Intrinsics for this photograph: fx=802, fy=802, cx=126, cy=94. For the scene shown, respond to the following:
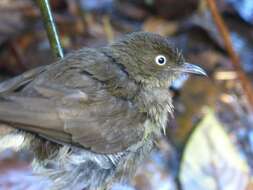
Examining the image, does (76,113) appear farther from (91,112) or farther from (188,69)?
(188,69)

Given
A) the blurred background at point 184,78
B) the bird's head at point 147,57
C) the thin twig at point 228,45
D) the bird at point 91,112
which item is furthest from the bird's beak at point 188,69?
the thin twig at point 228,45

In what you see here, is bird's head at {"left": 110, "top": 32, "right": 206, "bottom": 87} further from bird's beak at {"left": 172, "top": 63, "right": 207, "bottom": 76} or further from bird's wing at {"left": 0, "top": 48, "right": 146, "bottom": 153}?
bird's wing at {"left": 0, "top": 48, "right": 146, "bottom": 153}

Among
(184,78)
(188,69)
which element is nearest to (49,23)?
(188,69)

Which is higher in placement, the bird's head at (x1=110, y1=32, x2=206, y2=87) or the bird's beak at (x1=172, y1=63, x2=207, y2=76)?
the bird's head at (x1=110, y1=32, x2=206, y2=87)

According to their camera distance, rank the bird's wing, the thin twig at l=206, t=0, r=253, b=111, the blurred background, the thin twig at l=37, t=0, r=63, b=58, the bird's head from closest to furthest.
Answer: the bird's wing < the thin twig at l=37, t=0, r=63, b=58 < the bird's head < the thin twig at l=206, t=0, r=253, b=111 < the blurred background

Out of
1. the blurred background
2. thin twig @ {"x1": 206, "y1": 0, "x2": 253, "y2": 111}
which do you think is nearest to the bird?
the blurred background

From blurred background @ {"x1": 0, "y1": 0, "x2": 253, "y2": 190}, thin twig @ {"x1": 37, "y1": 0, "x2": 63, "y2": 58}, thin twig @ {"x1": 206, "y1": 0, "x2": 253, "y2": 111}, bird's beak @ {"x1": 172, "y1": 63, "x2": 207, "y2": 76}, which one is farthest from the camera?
blurred background @ {"x1": 0, "y1": 0, "x2": 253, "y2": 190}

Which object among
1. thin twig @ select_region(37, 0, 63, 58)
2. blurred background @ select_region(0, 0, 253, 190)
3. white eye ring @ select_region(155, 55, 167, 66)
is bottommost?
blurred background @ select_region(0, 0, 253, 190)

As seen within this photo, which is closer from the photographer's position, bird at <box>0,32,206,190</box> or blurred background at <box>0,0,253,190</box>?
bird at <box>0,32,206,190</box>
